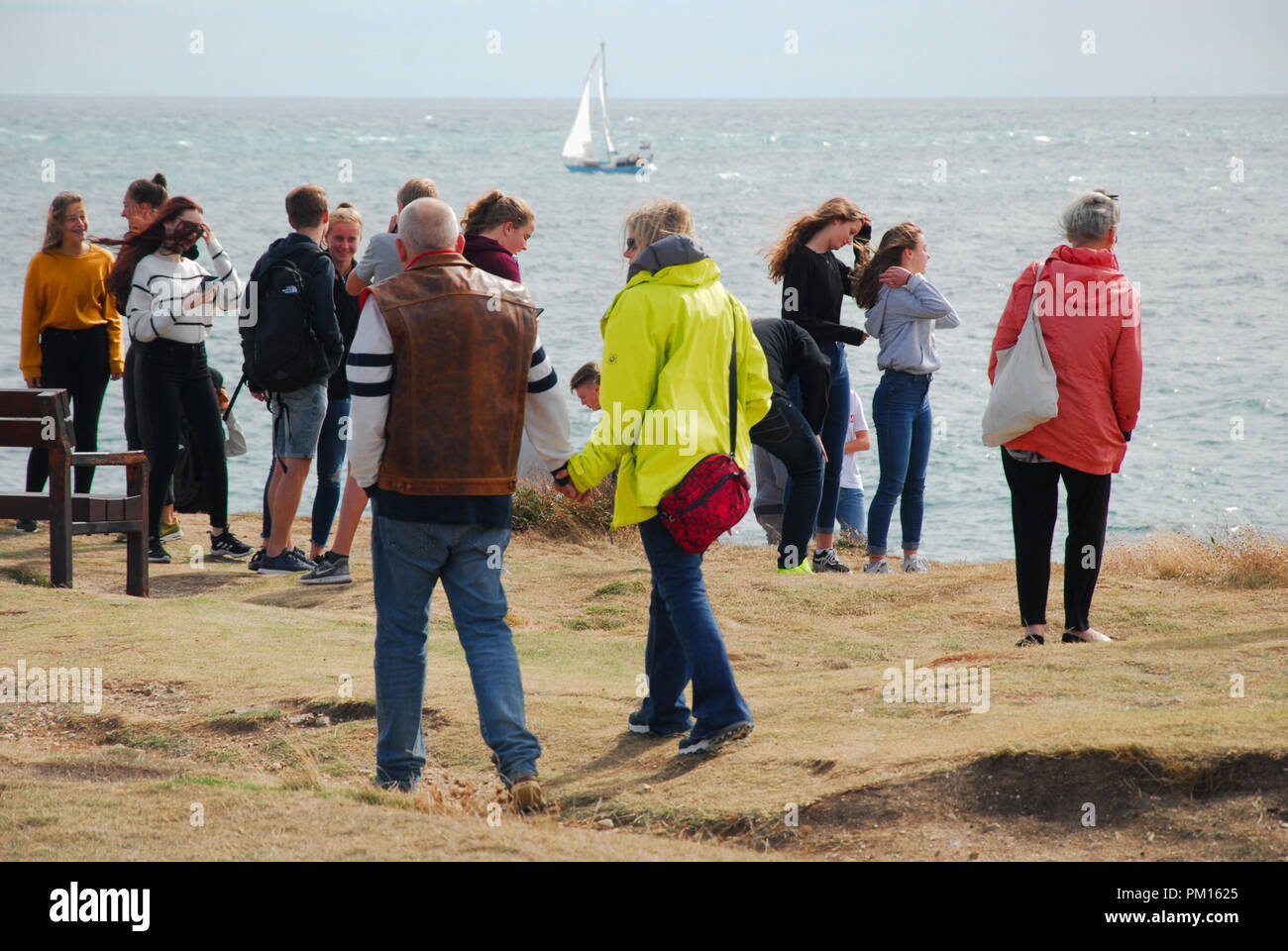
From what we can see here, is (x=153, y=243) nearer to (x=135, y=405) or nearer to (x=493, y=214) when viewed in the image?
(x=135, y=405)

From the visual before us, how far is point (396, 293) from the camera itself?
4.35m

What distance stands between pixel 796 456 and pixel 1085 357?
204 centimetres

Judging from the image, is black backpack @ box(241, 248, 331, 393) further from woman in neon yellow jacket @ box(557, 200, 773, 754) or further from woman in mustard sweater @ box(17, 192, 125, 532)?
woman in neon yellow jacket @ box(557, 200, 773, 754)

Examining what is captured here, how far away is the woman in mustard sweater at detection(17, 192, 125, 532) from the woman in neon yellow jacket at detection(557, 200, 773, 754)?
561 cm

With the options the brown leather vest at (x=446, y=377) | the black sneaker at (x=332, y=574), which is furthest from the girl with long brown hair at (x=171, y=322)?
the brown leather vest at (x=446, y=377)

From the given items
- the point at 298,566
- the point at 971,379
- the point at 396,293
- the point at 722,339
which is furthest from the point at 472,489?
the point at 971,379

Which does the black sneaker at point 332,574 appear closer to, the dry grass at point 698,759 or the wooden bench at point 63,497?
the dry grass at point 698,759

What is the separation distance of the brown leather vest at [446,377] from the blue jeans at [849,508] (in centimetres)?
645

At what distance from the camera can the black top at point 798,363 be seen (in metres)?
7.81

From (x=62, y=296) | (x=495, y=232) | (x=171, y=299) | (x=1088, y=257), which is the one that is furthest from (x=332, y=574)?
(x=1088, y=257)

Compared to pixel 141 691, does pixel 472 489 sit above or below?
above

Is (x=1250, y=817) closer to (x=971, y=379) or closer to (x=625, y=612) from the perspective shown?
(x=625, y=612)

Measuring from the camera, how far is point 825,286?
8.48 meters
